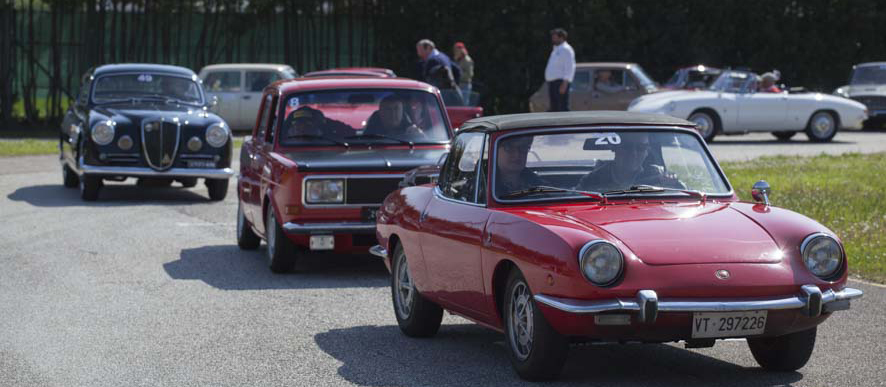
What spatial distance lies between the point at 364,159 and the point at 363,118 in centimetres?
104

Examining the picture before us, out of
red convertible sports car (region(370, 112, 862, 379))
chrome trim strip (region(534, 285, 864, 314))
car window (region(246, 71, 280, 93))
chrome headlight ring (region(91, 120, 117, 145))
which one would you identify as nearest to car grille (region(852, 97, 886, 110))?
car window (region(246, 71, 280, 93))

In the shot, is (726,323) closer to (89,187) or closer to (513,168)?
(513,168)

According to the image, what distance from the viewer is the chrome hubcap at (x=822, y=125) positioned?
1076 inches

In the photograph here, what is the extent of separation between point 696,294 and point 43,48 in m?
30.8

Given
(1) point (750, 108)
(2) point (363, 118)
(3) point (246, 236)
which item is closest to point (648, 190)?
(2) point (363, 118)

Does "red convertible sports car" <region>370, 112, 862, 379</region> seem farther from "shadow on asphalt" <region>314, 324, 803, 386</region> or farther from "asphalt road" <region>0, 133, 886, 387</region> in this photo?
"asphalt road" <region>0, 133, 886, 387</region>

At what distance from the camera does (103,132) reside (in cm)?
1688

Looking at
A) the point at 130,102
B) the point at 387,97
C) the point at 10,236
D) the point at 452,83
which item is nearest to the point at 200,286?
the point at 387,97

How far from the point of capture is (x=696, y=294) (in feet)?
20.1

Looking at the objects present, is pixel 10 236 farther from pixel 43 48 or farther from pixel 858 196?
pixel 43 48

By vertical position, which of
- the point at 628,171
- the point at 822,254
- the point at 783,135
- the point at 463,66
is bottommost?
the point at 783,135

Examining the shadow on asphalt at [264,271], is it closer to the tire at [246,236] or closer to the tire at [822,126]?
the tire at [246,236]

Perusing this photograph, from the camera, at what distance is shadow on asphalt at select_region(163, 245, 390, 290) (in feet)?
34.2

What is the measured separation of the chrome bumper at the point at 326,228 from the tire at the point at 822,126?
1842 centimetres
